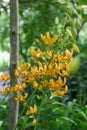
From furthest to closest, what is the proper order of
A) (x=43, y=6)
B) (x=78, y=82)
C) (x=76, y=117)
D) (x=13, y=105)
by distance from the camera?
1. (x=78, y=82)
2. (x=43, y=6)
3. (x=76, y=117)
4. (x=13, y=105)

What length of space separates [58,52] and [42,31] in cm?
186

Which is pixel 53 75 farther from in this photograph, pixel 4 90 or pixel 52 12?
pixel 52 12

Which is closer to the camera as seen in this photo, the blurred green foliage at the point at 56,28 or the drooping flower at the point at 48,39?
the drooping flower at the point at 48,39

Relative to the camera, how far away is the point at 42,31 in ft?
12.1

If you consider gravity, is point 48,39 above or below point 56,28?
below

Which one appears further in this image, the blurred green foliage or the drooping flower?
the blurred green foliage

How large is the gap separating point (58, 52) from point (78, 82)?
125 inches

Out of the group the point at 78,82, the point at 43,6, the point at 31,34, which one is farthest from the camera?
the point at 78,82

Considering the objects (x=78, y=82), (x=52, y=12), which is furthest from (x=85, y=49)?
(x=52, y=12)

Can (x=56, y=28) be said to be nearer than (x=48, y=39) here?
No

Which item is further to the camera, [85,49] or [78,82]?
[85,49]

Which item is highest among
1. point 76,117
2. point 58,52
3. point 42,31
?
point 42,31

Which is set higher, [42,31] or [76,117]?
[42,31]

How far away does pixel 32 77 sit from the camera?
1794mm
